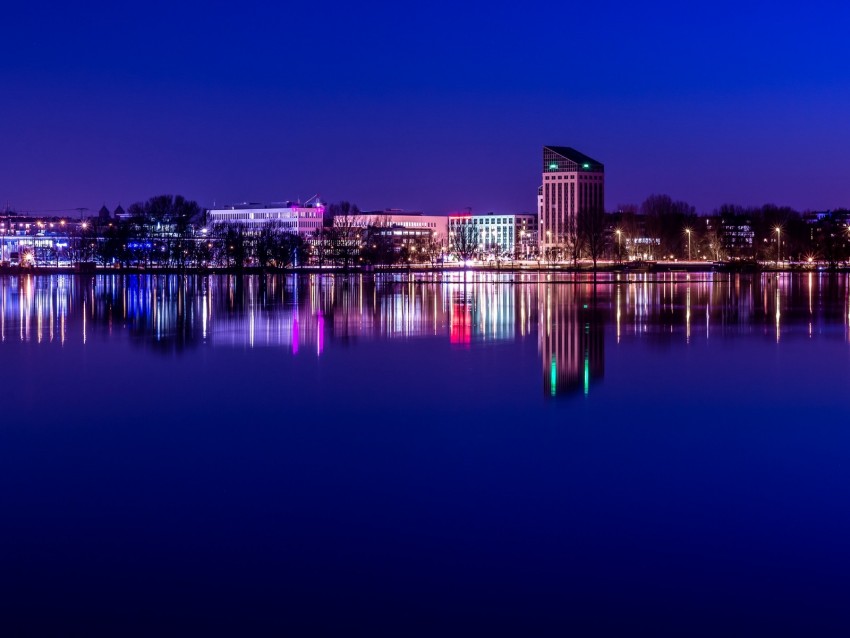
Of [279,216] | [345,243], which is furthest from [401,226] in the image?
[345,243]

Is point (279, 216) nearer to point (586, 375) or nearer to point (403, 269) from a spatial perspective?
point (403, 269)

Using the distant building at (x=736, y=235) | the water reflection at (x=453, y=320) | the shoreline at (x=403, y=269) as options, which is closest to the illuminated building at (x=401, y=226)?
the distant building at (x=736, y=235)

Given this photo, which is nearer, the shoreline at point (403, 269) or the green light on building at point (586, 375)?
the green light on building at point (586, 375)

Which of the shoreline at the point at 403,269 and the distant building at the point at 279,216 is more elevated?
the distant building at the point at 279,216

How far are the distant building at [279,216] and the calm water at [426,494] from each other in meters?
151

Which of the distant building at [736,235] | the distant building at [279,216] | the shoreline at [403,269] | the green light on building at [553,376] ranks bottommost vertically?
the green light on building at [553,376]

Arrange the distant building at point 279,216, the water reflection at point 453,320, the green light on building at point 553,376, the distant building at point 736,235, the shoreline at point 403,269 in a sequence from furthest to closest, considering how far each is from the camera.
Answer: the distant building at point 279,216, the distant building at point 736,235, the shoreline at point 403,269, the water reflection at point 453,320, the green light on building at point 553,376

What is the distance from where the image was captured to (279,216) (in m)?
175

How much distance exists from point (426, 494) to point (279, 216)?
553 feet

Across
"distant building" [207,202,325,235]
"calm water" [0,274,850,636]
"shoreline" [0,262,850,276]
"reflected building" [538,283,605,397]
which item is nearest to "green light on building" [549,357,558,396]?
"reflected building" [538,283,605,397]

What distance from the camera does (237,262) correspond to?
3688 inches

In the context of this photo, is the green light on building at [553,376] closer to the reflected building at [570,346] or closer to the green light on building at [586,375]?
the reflected building at [570,346]

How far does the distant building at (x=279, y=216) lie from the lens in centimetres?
17100

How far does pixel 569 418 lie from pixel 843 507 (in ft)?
14.8
